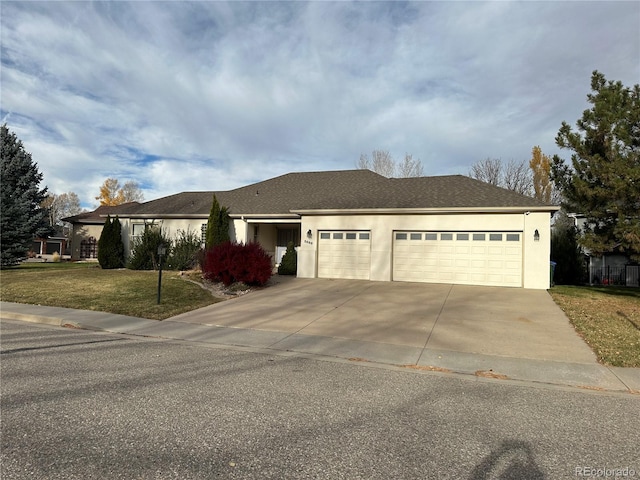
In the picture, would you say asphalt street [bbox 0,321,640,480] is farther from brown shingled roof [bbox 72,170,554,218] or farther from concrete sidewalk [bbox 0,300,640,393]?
brown shingled roof [bbox 72,170,554,218]

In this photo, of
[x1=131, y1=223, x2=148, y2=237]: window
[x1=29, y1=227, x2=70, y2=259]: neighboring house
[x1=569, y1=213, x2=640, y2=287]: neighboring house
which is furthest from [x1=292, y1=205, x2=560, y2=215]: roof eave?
[x1=29, y1=227, x2=70, y2=259]: neighboring house

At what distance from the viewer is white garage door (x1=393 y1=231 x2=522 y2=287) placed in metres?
14.7

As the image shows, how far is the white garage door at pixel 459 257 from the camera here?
48.4ft

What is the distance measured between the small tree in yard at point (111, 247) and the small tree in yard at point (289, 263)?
914 centimetres

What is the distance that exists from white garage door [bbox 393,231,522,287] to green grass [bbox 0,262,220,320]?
825 centimetres

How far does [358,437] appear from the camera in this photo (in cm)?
352

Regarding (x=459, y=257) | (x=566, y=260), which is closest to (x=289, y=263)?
(x=459, y=257)

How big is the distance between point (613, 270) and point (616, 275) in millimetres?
341

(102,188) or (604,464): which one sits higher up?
(102,188)

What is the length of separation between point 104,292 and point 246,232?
8.50m

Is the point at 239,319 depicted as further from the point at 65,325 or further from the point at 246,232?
the point at 246,232

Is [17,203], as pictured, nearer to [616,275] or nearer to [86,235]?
[86,235]

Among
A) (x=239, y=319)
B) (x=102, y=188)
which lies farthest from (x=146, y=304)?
(x=102, y=188)

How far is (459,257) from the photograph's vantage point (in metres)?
15.3
